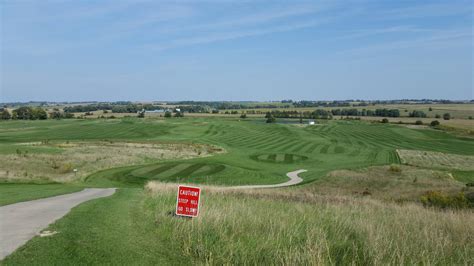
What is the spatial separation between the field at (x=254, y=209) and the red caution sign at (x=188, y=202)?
1.27 ft

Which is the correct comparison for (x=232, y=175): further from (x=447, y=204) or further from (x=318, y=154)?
(x=318, y=154)

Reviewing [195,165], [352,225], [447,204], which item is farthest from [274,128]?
[352,225]

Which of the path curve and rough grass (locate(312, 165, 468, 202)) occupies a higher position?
rough grass (locate(312, 165, 468, 202))

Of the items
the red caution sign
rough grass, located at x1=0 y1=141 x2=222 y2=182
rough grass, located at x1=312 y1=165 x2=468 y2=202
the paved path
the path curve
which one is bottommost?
the path curve

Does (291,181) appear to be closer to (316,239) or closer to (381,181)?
(381,181)

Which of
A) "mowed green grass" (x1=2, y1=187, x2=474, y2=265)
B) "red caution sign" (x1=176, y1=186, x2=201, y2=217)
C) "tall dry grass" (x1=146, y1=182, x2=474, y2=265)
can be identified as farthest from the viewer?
"red caution sign" (x1=176, y1=186, x2=201, y2=217)

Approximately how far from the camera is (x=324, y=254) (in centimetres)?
902

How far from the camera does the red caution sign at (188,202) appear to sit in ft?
38.7

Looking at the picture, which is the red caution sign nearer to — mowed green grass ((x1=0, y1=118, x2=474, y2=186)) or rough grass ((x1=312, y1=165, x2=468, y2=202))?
rough grass ((x1=312, y1=165, x2=468, y2=202))

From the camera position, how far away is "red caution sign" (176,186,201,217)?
38.7 ft

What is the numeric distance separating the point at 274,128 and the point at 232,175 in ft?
297

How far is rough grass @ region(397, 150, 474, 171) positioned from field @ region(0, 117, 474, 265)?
1.63 feet

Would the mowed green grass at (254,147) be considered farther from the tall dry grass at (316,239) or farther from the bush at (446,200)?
the tall dry grass at (316,239)

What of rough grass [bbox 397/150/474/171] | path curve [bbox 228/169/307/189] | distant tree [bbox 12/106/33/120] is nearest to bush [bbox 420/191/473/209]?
path curve [bbox 228/169/307/189]
